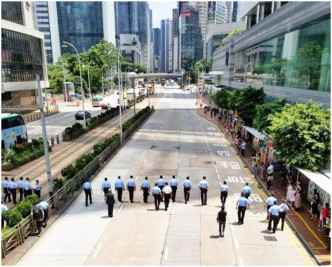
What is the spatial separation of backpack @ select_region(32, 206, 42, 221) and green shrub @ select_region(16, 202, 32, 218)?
1.58ft

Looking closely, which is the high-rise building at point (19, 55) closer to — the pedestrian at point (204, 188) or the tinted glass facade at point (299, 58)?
the tinted glass facade at point (299, 58)

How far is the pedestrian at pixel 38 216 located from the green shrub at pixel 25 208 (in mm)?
480

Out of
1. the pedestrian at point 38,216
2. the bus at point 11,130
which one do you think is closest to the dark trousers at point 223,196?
the pedestrian at point 38,216

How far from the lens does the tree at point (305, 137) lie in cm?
1471

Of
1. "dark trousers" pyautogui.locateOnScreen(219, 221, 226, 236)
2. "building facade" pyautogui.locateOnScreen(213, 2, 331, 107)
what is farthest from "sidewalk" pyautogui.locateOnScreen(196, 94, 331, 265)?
"building facade" pyautogui.locateOnScreen(213, 2, 331, 107)

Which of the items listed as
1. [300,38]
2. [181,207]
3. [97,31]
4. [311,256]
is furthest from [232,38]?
[97,31]

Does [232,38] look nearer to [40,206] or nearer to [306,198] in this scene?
[306,198]

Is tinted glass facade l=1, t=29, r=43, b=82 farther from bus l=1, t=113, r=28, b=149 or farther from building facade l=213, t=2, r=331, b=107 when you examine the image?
building facade l=213, t=2, r=331, b=107

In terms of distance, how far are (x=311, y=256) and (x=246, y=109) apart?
1895 centimetres

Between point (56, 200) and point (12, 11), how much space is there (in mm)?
48905

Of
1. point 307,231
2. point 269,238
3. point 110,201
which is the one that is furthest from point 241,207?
point 110,201

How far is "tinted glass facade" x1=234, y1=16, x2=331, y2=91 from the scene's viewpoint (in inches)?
747

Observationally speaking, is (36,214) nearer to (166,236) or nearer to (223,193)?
(166,236)

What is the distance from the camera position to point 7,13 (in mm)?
50188
